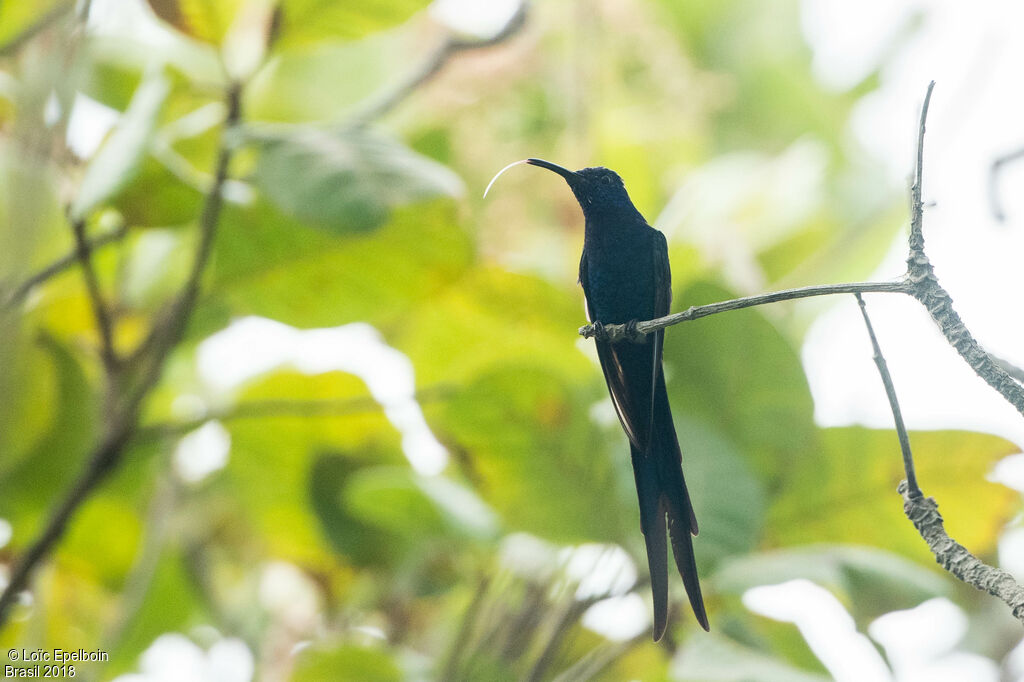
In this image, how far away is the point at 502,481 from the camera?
1312mm

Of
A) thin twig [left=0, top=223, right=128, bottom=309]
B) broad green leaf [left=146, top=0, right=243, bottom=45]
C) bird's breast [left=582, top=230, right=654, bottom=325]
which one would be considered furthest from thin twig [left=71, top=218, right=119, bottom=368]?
bird's breast [left=582, top=230, right=654, bottom=325]

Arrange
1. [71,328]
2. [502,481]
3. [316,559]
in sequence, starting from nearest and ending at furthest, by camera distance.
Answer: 1. [502,481]
2. [71,328]
3. [316,559]

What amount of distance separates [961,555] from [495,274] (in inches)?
42.3

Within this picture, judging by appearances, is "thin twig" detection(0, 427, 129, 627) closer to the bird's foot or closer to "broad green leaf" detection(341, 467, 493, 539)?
"broad green leaf" detection(341, 467, 493, 539)

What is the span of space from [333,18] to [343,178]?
14.5 inches

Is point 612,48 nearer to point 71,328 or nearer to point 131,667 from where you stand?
point 71,328

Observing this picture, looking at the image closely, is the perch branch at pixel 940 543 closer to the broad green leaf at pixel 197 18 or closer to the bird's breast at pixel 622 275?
the bird's breast at pixel 622 275

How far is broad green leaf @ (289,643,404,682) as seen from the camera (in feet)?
4.33

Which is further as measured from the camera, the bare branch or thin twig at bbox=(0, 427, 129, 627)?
thin twig at bbox=(0, 427, 129, 627)

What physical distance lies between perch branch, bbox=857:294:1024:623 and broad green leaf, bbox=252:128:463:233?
0.78 meters

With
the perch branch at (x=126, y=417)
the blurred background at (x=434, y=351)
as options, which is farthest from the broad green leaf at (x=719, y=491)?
the perch branch at (x=126, y=417)

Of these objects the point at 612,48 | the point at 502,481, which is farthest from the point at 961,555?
the point at 612,48

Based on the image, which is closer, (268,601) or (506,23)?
(506,23)

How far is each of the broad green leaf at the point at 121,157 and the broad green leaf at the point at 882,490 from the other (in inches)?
34.5
